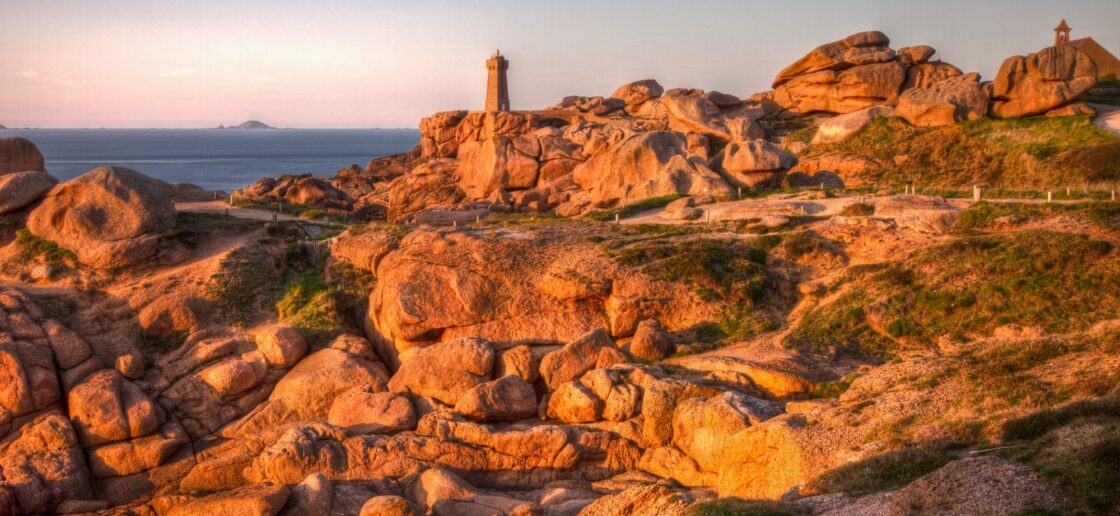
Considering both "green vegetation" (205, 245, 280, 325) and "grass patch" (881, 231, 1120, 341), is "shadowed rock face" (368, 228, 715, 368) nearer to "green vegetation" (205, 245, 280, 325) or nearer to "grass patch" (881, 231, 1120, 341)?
"green vegetation" (205, 245, 280, 325)

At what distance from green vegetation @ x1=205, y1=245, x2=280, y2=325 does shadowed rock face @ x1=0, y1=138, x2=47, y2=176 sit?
16.0 m

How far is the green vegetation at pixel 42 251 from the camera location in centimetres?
3384

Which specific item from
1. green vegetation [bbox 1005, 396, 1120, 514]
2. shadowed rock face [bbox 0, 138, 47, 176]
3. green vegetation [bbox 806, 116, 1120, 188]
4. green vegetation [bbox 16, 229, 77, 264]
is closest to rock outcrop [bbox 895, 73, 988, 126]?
green vegetation [bbox 806, 116, 1120, 188]

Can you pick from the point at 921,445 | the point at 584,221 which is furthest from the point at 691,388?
the point at 584,221

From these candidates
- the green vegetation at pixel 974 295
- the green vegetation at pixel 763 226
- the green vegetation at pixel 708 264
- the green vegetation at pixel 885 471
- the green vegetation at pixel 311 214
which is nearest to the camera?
the green vegetation at pixel 885 471

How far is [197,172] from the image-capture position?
14175 cm

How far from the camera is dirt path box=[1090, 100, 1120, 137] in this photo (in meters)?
48.6

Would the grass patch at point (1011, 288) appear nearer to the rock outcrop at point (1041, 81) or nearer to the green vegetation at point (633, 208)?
the green vegetation at point (633, 208)

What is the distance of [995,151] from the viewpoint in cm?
4956

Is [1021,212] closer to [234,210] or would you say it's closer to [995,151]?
[995,151]

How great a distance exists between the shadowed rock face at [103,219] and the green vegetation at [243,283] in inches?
133

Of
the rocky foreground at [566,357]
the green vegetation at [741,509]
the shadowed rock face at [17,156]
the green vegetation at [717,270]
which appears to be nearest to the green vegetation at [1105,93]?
the rocky foreground at [566,357]

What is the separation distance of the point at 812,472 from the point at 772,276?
14.1 m

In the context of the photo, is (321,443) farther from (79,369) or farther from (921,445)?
(921,445)
